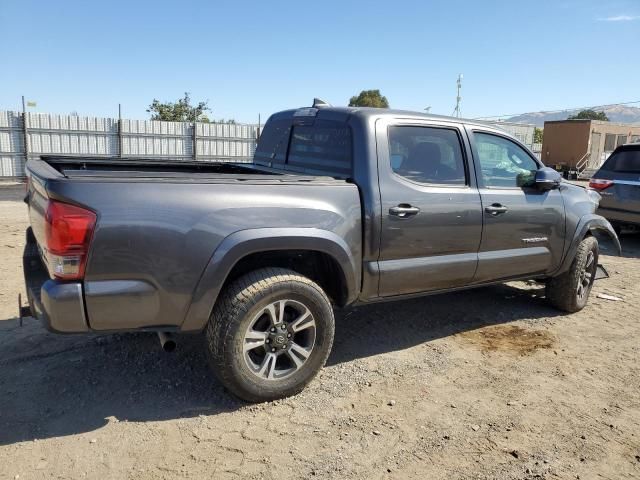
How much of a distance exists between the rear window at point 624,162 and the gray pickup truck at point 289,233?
477cm

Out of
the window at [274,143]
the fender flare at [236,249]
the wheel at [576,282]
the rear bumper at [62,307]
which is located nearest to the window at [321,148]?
the window at [274,143]

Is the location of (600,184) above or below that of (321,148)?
below

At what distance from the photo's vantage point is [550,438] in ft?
10.3

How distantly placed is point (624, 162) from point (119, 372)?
28.6ft

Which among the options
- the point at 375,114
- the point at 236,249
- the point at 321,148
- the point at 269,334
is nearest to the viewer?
the point at 236,249

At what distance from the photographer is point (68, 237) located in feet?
8.78

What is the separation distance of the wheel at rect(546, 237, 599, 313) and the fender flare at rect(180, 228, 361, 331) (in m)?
3.04

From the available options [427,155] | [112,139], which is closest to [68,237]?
[427,155]

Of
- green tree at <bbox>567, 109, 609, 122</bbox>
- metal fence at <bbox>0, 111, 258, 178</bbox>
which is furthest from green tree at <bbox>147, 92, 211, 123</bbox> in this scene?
green tree at <bbox>567, 109, 609, 122</bbox>

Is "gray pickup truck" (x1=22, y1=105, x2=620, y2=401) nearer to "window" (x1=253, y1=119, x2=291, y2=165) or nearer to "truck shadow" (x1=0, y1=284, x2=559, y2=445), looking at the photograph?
"window" (x1=253, y1=119, x2=291, y2=165)

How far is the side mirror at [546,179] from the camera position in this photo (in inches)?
182

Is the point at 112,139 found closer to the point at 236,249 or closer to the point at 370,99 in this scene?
the point at 236,249

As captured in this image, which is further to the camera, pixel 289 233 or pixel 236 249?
pixel 289 233

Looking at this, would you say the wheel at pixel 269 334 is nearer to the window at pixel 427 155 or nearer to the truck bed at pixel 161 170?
the truck bed at pixel 161 170
